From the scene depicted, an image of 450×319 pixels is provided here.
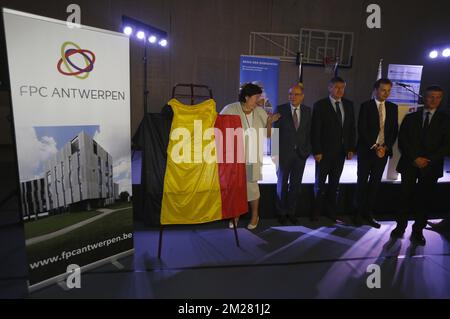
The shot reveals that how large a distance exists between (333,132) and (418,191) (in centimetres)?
100

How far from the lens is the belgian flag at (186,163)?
2.36 metres

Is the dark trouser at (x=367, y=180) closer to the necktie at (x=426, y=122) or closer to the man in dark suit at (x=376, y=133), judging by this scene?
the man in dark suit at (x=376, y=133)

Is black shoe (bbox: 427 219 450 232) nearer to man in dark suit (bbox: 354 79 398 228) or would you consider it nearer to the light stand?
man in dark suit (bbox: 354 79 398 228)

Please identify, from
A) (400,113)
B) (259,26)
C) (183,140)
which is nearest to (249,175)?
(183,140)

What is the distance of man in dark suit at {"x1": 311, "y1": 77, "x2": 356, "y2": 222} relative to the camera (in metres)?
3.14

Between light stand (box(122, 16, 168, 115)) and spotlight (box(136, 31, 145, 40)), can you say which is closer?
light stand (box(122, 16, 168, 115))

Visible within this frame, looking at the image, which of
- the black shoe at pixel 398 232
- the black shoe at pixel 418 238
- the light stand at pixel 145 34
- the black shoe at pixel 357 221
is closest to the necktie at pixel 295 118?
the black shoe at pixel 357 221

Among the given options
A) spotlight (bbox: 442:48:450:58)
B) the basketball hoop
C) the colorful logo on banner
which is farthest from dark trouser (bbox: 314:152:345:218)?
spotlight (bbox: 442:48:450:58)

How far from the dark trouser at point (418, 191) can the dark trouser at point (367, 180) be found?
26cm

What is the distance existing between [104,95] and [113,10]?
14.4 ft

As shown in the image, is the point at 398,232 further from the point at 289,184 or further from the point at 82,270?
the point at 82,270

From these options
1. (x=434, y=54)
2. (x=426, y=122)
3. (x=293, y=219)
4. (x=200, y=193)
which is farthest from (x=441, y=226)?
(x=434, y=54)

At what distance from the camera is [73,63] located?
2012mm

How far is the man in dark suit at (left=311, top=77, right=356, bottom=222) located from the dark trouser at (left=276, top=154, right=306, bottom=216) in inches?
9.0
